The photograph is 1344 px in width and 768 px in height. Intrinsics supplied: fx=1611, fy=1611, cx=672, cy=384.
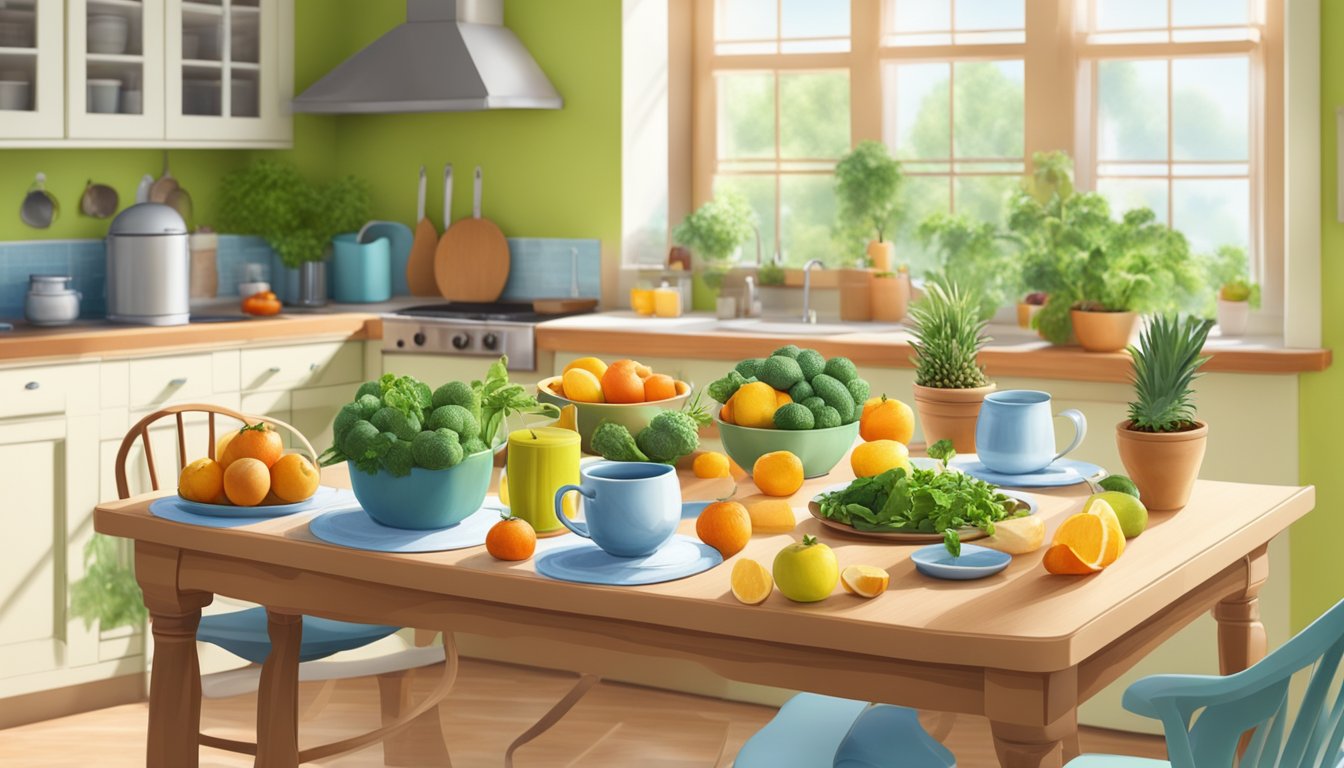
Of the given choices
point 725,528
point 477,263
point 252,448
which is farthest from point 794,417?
point 477,263

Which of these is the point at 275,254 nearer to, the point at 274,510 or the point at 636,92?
the point at 636,92

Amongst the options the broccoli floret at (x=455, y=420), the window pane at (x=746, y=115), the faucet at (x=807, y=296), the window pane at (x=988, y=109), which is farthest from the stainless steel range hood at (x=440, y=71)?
the broccoli floret at (x=455, y=420)

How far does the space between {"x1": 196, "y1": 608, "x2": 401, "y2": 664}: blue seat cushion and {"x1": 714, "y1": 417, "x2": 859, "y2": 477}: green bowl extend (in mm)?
879

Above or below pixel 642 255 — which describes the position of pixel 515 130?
above

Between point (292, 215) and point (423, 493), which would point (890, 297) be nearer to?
point (292, 215)

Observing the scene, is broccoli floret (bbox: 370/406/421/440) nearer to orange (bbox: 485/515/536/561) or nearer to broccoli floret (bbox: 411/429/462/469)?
broccoli floret (bbox: 411/429/462/469)

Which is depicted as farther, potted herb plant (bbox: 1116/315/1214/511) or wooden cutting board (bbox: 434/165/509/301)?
wooden cutting board (bbox: 434/165/509/301)

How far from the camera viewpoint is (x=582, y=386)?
2703mm

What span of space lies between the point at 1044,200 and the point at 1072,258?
0.48 metres

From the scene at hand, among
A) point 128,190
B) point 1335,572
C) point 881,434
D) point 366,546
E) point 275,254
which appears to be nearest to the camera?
point 366,546

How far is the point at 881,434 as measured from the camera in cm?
272

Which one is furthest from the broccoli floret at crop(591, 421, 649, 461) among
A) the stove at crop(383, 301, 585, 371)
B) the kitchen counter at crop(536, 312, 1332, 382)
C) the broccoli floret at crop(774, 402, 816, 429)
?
the stove at crop(383, 301, 585, 371)

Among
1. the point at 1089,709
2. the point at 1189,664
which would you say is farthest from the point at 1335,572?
the point at 1089,709

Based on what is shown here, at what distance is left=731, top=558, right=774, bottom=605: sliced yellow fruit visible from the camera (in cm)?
189
